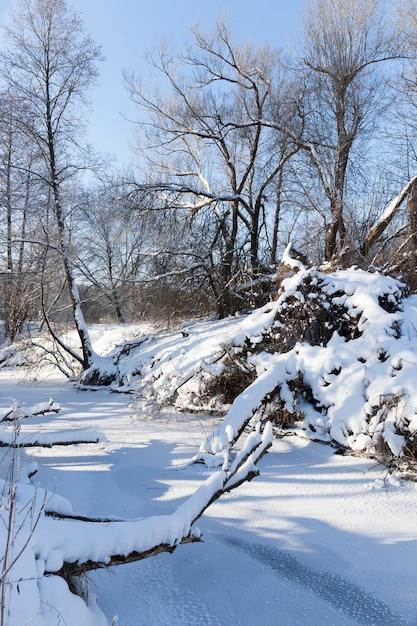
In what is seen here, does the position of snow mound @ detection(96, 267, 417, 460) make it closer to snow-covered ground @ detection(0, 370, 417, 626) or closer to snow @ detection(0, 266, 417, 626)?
snow @ detection(0, 266, 417, 626)

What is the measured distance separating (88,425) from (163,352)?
2.86 metres

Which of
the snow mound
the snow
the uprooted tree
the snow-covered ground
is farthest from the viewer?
the snow mound

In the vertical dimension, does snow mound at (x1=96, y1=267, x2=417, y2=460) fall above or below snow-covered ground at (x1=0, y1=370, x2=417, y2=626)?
above

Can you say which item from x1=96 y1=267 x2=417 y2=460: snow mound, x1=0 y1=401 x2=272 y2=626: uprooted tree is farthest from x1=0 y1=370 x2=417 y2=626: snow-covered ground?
x1=96 y1=267 x2=417 y2=460: snow mound

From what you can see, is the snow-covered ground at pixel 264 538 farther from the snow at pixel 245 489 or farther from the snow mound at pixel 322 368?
the snow mound at pixel 322 368

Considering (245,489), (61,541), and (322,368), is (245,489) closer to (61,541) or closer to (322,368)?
(322,368)

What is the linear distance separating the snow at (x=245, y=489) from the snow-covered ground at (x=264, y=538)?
12 mm

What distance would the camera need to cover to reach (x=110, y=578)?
289 centimetres

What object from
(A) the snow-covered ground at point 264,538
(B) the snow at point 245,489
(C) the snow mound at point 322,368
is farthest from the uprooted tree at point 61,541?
(C) the snow mound at point 322,368

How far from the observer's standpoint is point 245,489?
440 cm

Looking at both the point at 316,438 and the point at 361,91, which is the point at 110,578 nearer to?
the point at 316,438

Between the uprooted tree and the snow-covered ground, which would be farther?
the snow-covered ground

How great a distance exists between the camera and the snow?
8.13 feet

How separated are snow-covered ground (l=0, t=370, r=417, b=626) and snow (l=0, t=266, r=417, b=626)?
0.01 meters
